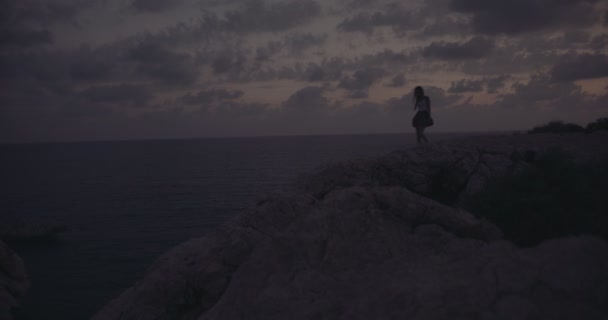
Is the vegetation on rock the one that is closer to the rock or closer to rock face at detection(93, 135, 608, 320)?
rock face at detection(93, 135, 608, 320)

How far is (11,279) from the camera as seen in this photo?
2455 cm

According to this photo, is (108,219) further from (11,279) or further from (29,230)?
(11,279)

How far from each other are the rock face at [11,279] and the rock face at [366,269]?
67.6 ft

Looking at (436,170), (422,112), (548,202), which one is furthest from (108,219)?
(548,202)

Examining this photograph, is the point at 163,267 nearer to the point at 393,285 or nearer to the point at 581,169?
the point at 393,285

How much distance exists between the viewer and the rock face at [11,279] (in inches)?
910

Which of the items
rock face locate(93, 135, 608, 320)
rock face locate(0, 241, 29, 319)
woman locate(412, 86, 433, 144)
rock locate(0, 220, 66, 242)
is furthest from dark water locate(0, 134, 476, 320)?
rock face locate(93, 135, 608, 320)

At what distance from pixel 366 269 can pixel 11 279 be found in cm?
2755

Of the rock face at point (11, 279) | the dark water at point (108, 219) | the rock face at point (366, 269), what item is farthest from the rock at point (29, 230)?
the rock face at point (366, 269)

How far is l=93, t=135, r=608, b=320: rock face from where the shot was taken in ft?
15.7

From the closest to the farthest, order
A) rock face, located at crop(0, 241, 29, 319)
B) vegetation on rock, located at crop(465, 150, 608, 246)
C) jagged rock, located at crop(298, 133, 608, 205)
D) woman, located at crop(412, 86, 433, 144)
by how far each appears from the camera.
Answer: vegetation on rock, located at crop(465, 150, 608, 246), jagged rock, located at crop(298, 133, 608, 205), woman, located at crop(412, 86, 433, 144), rock face, located at crop(0, 241, 29, 319)

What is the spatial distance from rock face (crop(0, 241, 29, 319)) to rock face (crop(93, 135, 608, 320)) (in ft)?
67.6

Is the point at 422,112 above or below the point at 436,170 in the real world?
above

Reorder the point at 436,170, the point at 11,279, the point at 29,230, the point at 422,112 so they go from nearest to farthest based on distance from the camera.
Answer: the point at 436,170 → the point at 422,112 → the point at 11,279 → the point at 29,230
